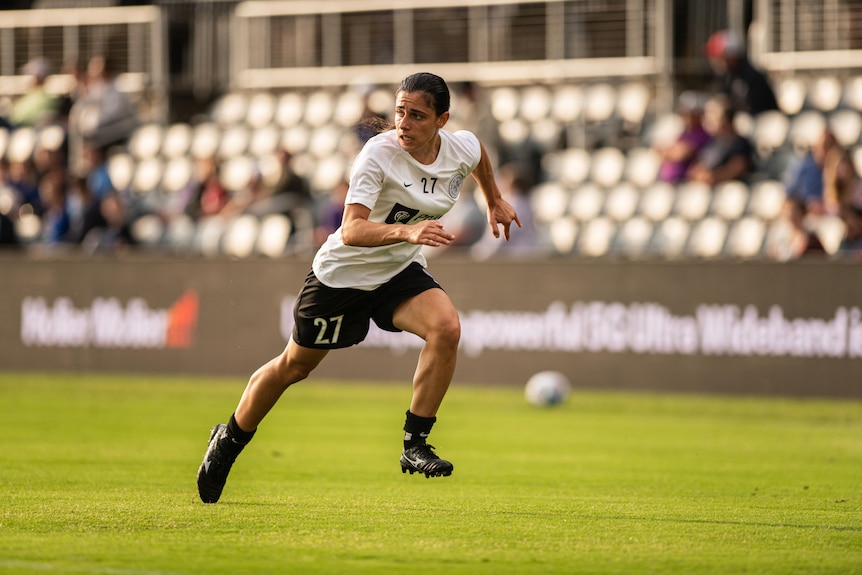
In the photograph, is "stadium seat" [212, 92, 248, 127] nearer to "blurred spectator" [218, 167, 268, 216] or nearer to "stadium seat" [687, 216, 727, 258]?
"blurred spectator" [218, 167, 268, 216]

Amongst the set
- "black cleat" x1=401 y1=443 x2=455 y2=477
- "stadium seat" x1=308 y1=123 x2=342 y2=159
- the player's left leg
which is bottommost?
"black cleat" x1=401 y1=443 x2=455 y2=477

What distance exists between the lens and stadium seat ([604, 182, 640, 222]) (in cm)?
1883

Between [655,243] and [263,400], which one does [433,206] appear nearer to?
[263,400]

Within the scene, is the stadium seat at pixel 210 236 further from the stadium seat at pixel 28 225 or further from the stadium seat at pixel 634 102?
the stadium seat at pixel 634 102

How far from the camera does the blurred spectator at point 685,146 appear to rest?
60.0 feet

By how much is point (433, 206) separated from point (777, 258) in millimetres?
8956

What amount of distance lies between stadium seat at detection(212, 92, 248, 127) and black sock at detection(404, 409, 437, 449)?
1643 centimetres

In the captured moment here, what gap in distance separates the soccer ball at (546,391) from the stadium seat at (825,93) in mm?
5889

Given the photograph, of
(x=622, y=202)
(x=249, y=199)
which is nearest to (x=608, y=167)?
(x=622, y=202)

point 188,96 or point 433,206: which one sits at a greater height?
point 188,96

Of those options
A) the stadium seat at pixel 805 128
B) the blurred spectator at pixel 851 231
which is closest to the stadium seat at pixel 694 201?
the stadium seat at pixel 805 128

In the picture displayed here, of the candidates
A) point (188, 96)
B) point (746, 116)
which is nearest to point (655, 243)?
point (746, 116)

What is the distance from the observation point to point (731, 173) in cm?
1808

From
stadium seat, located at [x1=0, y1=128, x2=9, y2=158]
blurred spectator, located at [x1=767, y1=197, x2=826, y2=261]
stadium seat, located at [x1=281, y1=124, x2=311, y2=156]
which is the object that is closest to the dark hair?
blurred spectator, located at [x1=767, y1=197, x2=826, y2=261]
